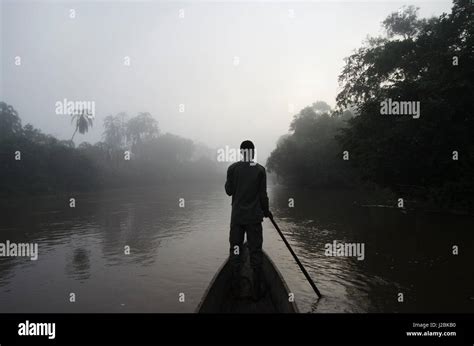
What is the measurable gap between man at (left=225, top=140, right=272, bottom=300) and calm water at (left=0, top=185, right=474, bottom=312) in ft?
5.91

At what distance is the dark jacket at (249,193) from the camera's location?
573 cm

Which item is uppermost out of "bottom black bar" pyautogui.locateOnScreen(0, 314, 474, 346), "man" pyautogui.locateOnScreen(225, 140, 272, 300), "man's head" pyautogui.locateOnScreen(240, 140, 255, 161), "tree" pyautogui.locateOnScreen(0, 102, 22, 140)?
"tree" pyautogui.locateOnScreen(0, 102, 22, 140)

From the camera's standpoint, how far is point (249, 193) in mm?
5727

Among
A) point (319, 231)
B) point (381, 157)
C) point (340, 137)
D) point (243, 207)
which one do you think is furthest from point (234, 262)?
point (340, 137)

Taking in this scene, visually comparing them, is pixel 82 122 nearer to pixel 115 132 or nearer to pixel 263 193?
pixel 115 132

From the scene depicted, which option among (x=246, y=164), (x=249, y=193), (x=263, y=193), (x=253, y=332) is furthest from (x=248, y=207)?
(x=253, y=332)

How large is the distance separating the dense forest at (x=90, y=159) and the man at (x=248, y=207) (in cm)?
2279

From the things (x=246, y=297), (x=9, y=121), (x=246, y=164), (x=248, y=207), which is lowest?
(x=246, y=297)

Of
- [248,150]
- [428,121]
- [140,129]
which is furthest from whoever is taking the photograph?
[140,129]

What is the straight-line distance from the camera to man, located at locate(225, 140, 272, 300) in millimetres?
5742

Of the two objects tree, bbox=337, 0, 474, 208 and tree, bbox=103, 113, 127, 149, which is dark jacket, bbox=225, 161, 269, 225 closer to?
tree, bbox=337, 0, 474, 208

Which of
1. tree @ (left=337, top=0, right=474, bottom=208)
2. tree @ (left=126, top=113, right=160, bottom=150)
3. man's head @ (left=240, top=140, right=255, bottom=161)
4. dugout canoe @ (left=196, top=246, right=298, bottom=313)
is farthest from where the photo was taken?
tree @ (left=126, top=113, right=160, bottom=150)

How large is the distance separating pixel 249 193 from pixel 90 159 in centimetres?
5275

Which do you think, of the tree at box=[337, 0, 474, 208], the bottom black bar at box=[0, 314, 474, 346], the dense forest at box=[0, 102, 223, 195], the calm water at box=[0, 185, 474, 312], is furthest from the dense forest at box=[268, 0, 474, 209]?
the dense forest at box=[0, 102, 223, 195]
